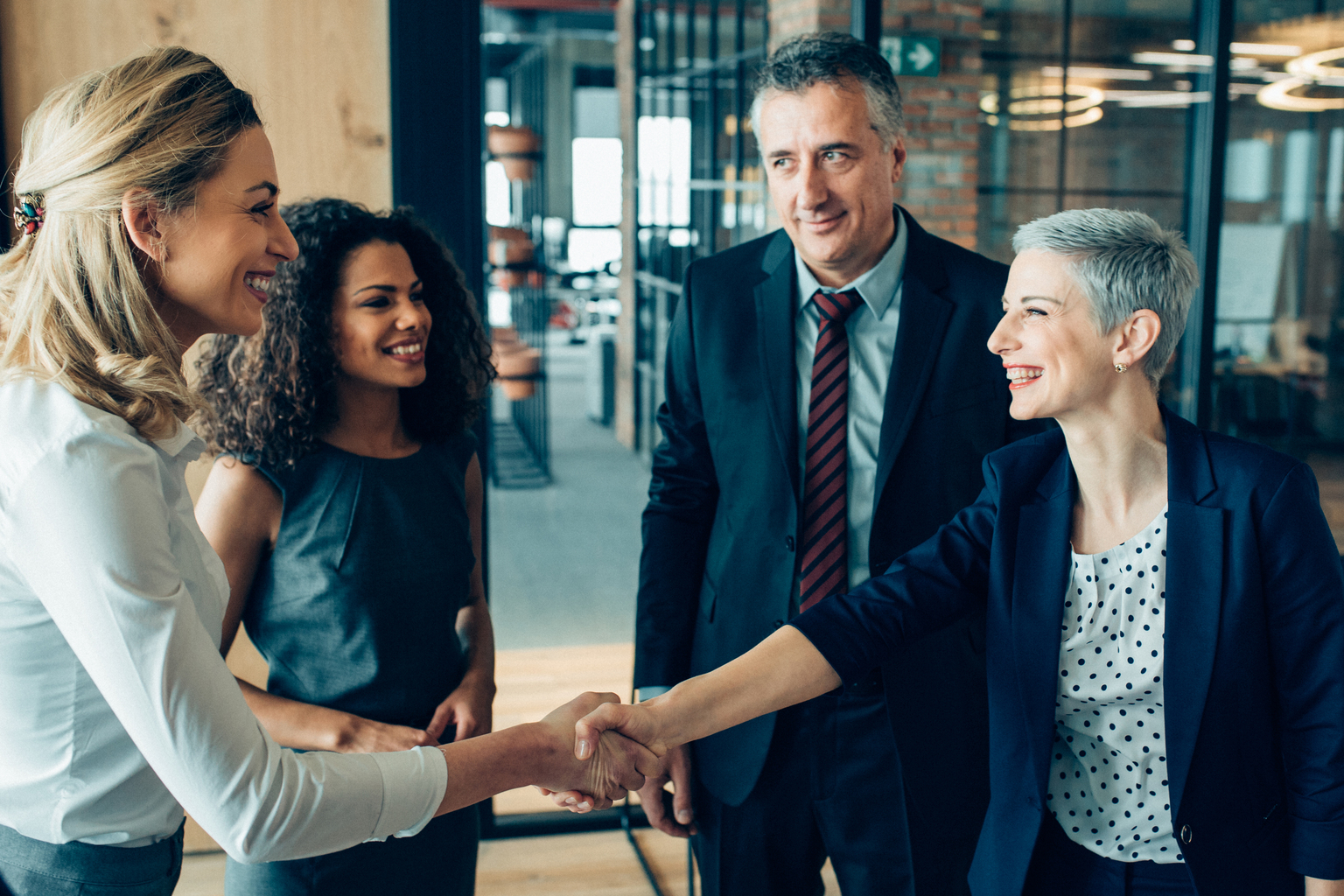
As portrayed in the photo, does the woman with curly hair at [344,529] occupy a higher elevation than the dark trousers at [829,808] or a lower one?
higher

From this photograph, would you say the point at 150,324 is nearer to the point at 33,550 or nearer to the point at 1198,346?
the point at 33,550

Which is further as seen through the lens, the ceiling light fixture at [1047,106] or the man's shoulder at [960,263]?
the ceiling light fixture at [1047,106]

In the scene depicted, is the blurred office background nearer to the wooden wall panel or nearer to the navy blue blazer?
the wooden wall panel

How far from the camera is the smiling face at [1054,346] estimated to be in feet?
4.20

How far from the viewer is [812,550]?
1.60m

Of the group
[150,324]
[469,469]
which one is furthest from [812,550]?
[150,324]

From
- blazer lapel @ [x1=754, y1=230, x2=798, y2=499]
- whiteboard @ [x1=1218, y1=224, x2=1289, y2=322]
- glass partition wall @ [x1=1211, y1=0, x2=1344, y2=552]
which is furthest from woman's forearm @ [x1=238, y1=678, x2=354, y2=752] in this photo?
whiteboard @ [x1=1218, y1=224, x2=1289, y2=322]

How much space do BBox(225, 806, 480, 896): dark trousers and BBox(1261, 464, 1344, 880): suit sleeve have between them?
1107 mm

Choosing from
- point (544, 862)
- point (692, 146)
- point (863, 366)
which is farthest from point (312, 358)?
point (692, 146)

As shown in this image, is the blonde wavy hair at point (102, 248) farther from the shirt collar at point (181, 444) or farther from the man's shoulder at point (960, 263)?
the man's shoulder at point (960, 263)

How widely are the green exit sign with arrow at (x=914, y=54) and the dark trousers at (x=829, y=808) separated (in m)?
3.92

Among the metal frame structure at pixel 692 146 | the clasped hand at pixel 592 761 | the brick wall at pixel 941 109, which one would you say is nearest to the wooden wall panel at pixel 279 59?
the clasped hand at pixel 592 761

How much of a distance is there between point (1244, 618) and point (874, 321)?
27.1 inches

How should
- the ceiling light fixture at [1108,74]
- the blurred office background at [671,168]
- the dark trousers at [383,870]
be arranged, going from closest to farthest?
1. the dark trousers at [383,870]
2. the blurred office background at [671,168]
3. the ceiling light fixture at [1108,74]
